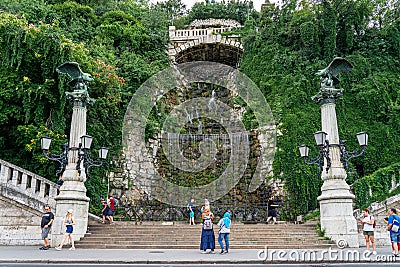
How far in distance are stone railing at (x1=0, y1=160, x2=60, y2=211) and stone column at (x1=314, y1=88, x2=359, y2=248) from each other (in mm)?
9755

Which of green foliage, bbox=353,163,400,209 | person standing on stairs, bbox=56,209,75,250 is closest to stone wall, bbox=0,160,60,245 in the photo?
person standing on stairs, bbox=56,209,75,250

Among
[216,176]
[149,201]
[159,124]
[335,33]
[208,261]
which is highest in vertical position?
[335,33]

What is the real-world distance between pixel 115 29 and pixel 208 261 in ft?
74.1

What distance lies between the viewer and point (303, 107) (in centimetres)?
2250

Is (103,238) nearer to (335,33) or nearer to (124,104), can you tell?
(124,104)

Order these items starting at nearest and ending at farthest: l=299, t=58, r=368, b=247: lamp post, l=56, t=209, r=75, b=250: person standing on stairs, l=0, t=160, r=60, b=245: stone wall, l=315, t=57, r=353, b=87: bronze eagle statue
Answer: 1. l=56, t=209, r=75, b=250: person standing on stairs
2. l=299, t=58, r=368, b=247: lamp post
3. l=0, t=160, r=60, b=245: stone wall
4. l=315, t=57, r=353, b=87: bronze eagle statue

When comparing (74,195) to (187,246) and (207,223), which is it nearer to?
(187,246)

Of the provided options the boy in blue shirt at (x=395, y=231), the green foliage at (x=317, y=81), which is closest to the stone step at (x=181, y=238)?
the boy in blue shirt at (x=395, y=231)

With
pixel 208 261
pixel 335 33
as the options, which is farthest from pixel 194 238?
pixel 335 33

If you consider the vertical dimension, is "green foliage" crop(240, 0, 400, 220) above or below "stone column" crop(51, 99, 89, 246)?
above

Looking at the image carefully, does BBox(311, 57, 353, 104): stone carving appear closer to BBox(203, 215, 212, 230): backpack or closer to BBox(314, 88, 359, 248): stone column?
BBox(314, 88, 359, 248): stone column

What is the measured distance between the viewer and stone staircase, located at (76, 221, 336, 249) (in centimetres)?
1285

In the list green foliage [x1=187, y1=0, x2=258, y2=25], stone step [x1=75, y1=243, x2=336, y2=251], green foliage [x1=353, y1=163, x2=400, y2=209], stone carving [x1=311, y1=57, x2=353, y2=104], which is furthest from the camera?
green foliage [x1=187, y1=0, x2=258, y2=25]

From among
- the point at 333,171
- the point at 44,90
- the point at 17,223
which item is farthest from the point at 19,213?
the point at 333,171
